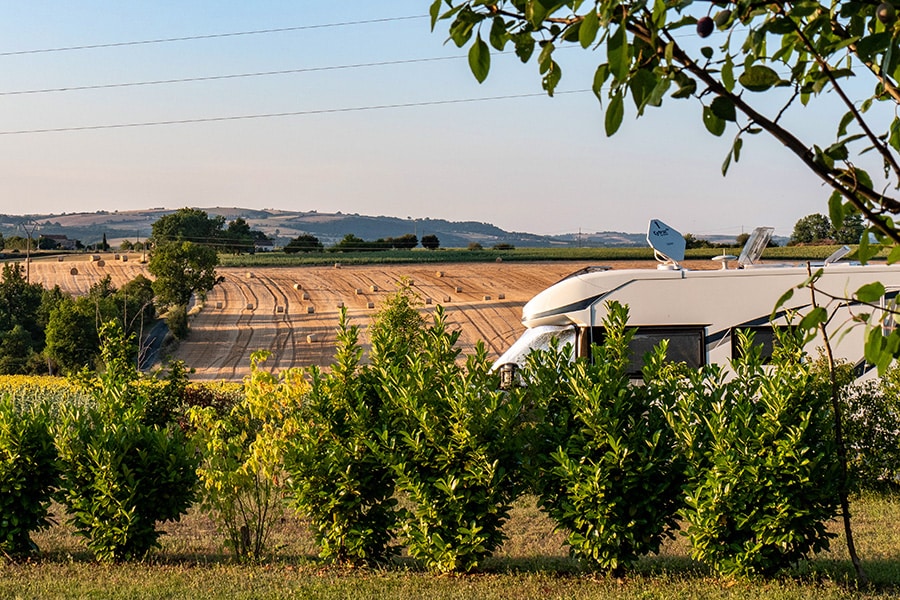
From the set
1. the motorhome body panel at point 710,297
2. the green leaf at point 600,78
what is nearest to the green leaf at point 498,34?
the green leaf at point 600,78

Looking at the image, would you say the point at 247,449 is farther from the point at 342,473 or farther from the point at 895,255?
the point at 895,255

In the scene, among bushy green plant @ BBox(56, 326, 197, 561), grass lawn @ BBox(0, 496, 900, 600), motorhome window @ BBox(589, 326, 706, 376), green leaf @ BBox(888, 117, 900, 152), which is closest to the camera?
green leaf @ BBox(888, 117, 900, 152)

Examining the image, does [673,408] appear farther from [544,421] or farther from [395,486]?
[395,486]

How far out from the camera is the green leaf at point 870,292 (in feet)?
6.09

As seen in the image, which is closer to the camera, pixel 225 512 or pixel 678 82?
pixel 678 82

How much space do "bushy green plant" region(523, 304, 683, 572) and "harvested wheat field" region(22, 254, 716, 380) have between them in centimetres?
2539

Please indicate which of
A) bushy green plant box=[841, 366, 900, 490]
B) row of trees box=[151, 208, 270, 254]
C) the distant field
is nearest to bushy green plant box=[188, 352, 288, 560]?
bushy green plant box=[841, 366, 900, 490]

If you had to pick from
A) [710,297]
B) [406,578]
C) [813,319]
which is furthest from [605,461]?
[710,297]

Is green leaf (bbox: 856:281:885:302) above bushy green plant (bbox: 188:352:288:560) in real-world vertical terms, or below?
above

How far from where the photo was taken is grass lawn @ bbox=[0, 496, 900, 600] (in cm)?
652

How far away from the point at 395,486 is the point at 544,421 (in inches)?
48.3

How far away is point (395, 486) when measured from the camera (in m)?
7.23

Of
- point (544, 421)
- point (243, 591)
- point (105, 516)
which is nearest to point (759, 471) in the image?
point (544, 421)

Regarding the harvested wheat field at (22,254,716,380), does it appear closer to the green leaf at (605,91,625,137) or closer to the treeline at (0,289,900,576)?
the treeline at (0,289,900,576)
